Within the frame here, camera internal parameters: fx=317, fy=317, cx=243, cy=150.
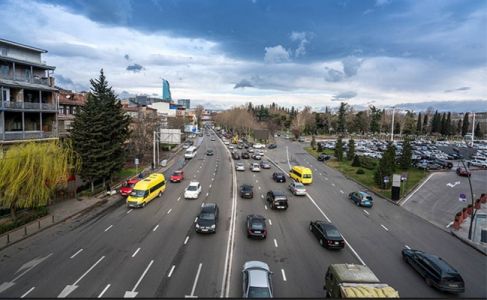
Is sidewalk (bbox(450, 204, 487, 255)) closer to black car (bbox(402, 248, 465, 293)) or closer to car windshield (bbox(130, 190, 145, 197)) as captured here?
black car (bbox(402, 248, 465, 293))

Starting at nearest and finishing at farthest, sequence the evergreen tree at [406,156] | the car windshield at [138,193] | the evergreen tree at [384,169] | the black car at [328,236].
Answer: the black car at [328,236] → the car windshield at [138,193] → the evergreen tree at [384,169] → the evergreen tree at [406,156]

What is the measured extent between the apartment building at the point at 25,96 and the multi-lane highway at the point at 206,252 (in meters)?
14.3

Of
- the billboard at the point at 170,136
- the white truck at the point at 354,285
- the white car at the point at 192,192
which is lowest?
the white car at the point at 192,192

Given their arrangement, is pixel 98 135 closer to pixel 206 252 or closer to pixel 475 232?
pixel 206 252

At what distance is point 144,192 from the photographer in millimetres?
31031

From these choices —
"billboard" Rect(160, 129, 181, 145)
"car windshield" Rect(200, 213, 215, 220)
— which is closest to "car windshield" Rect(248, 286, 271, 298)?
"car windshield" Rect(200, 213, 215, 220)

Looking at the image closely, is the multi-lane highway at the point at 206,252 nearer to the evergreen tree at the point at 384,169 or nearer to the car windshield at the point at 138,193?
the car windshield at the point at 138,193

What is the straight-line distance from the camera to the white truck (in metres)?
12.9

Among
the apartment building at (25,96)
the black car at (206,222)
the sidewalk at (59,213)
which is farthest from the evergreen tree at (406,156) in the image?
the apartment building at (25,96)

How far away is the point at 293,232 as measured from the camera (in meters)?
24.8

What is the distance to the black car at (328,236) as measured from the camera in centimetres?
2109

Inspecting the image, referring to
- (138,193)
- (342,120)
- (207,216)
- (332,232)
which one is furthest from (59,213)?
(342,120)

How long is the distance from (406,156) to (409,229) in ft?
99.0

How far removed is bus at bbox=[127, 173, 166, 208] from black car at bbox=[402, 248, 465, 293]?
23139 mm
